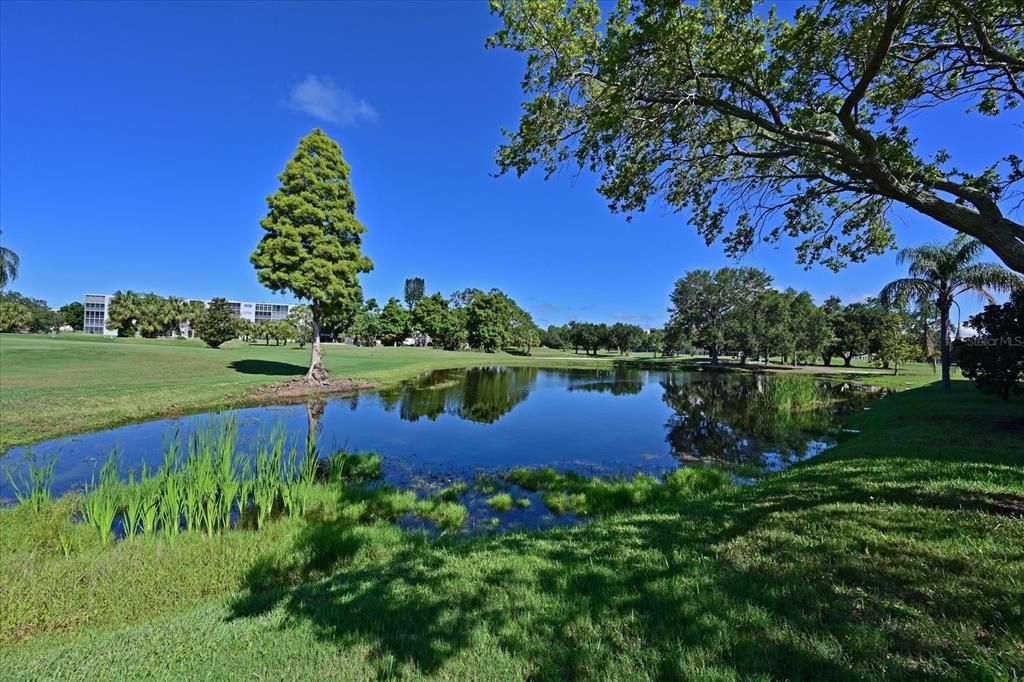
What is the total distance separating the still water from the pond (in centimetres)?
4

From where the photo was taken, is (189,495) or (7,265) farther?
(7,265)

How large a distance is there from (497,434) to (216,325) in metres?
67.6

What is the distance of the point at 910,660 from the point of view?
260 cm

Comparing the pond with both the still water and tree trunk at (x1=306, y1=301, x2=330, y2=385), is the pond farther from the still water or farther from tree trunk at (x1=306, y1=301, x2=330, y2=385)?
tree trunk at (x1=306, y1=301, x2=330, y2=385)

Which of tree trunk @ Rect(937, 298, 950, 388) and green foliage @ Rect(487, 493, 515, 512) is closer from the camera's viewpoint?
green foliage @ Rect(487, 493, 515, 512)

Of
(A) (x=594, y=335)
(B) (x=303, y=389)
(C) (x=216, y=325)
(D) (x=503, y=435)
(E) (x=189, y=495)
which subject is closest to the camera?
(E) (x=189, y=495)

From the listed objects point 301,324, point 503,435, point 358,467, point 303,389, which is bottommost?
point 503,435

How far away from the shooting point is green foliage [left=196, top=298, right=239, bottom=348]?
64.3 meters

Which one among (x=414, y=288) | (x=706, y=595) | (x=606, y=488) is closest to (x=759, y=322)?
(x=606, y=488)

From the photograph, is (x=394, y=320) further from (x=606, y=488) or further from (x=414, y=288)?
(x=606, y=488)

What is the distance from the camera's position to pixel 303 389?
73.0ft

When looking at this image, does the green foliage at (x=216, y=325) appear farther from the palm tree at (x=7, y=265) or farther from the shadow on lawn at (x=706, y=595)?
the shadow on lawn at (x=706, y=595)

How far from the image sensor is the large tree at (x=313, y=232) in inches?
896

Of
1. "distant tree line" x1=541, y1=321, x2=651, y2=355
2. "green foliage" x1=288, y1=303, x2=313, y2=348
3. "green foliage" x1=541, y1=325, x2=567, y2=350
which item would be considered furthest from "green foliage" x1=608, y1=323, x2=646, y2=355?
"green foliage" x1=288, y1=303, x2=313, y2=348
